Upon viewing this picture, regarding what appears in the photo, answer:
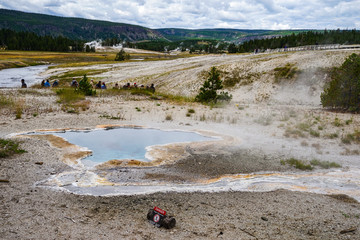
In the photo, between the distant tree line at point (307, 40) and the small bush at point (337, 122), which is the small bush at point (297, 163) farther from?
the distant tree line at point (307, 40)

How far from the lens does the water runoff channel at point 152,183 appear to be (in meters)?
8.88

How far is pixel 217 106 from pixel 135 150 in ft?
42.0

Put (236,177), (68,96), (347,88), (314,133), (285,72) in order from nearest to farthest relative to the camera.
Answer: (236,177) < (314,133) < (347,88) < (68,96) < (285,72)

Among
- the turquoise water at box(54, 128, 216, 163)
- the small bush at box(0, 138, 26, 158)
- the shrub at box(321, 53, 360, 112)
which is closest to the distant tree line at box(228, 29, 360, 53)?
the shrub at box(321, 53, 360, 112)

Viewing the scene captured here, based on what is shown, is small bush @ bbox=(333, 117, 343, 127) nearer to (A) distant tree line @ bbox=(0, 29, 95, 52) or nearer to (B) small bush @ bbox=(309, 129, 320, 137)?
(B) small bush @ bbox=(309, 129, 320, 137)

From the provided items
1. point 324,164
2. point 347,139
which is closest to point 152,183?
point 324,164

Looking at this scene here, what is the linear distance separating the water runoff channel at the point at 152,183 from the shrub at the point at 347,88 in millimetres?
13308

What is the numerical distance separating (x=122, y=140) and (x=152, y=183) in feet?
17.5

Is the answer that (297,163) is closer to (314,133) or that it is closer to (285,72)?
(314,133)

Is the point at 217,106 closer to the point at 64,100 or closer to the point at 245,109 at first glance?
the point at 245,109

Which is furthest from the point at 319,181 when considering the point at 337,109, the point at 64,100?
the point at 64,100

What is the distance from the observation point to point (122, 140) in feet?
46.8

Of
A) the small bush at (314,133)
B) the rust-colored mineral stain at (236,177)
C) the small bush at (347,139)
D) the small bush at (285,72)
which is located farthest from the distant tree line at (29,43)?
the rust-colored mineral stain at (236,177)

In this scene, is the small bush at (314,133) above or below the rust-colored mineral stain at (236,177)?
above
